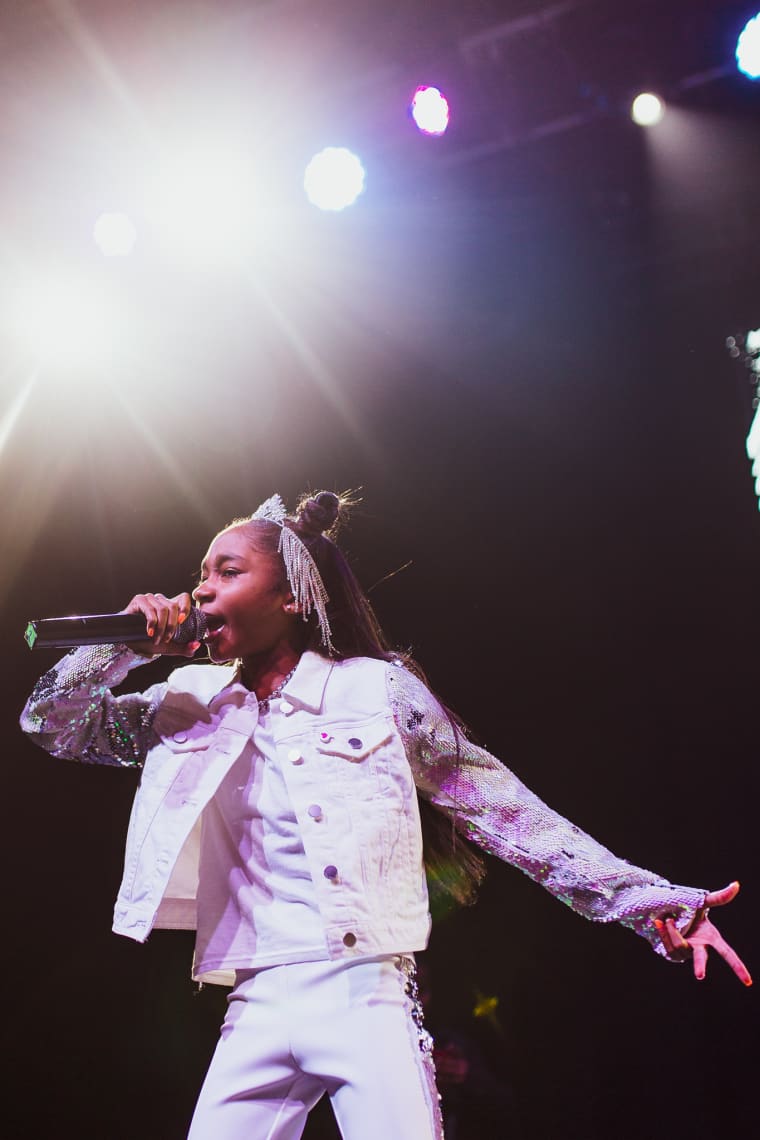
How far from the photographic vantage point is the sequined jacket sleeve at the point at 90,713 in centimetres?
187

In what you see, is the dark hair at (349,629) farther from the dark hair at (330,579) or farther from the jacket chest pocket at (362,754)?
the jacket chest pocket at (362,754)

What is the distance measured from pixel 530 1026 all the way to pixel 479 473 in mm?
1934

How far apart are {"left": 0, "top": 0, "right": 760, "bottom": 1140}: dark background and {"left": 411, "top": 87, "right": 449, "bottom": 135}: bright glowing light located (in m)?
0.05

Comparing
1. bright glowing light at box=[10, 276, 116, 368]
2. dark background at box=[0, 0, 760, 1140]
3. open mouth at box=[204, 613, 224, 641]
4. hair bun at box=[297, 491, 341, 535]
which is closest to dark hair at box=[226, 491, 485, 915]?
hair bun at box=[297, 491, 341, 535]

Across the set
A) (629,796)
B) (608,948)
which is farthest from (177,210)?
(608,948)

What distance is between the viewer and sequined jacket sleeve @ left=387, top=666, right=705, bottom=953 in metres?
1.62

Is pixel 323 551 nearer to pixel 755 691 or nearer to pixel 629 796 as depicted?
pixel 629 796

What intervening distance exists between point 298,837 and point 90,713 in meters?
0.59

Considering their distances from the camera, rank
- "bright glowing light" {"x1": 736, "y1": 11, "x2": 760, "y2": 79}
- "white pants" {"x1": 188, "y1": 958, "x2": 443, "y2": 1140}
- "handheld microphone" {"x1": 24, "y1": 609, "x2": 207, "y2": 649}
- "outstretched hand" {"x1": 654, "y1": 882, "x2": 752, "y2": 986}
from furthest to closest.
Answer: "bright glowing light" {"x1": 736, "y1": 11, "x2": 760, "y2": 79} < "handheld microphone" {"x1": 24, "y1": 609, "x2": 207, "y2": 649} < "outstretched hand" {"x1": 654, "y1": 882, "x2": 752, "y2": 986} < "white pants" {"x1": 188, "y1": 958, "x2": 443, "y2": 1140}

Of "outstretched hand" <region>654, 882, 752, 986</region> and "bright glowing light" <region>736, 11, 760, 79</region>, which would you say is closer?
"outstretched hand" <region>654, 882, 752, 986</region>

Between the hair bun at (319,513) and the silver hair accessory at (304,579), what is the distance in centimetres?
5

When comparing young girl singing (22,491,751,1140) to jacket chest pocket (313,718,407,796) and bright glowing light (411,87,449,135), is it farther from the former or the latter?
bright glowing light (411,87,449,135)

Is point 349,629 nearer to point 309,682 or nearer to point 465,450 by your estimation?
point 309,682

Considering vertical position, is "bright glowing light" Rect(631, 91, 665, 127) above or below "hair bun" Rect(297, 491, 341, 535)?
above
